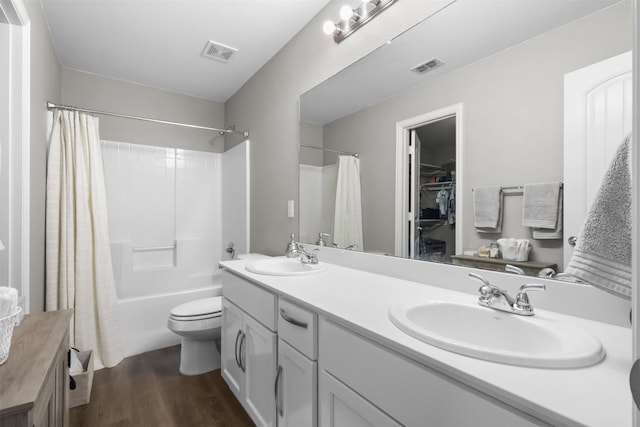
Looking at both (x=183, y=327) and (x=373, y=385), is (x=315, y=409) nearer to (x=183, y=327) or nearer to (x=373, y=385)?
(x=373, y=385)

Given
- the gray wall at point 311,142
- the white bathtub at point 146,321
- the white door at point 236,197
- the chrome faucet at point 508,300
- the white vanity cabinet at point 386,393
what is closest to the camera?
the white vanity cabinet at point 386,393

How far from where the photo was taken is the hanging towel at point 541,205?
3.03 feet

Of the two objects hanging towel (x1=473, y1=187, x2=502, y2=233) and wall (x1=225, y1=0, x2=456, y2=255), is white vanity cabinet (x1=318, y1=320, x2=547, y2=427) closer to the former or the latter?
hanging towel (x1=473, y1=187, x2=502, y2=233)

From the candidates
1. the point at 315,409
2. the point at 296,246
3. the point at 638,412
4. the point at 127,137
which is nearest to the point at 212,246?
the point at 127,137

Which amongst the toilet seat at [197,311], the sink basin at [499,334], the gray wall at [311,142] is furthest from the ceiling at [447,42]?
the toilet seat at [197,311]

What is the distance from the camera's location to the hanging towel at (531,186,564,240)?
2.99 feet

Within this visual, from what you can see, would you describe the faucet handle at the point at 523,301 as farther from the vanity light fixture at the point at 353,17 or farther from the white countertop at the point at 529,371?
the vanity light fixture at the point at 353,17

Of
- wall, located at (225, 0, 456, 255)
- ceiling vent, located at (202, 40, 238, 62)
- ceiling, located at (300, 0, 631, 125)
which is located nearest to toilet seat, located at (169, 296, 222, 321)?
wall, located at (225, 0, 456, 255)

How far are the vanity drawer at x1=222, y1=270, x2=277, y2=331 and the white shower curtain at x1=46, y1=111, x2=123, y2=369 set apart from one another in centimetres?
116

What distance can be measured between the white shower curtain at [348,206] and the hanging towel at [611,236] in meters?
1.03

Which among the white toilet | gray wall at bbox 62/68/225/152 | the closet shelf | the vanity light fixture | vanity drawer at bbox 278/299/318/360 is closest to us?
vanity drawer at bbox 278/299/318/360

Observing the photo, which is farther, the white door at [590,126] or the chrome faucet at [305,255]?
the chrome faucet at [305,255]

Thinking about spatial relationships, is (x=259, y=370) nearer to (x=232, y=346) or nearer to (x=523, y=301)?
(x=232, y=346)

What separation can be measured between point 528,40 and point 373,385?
116 cm
